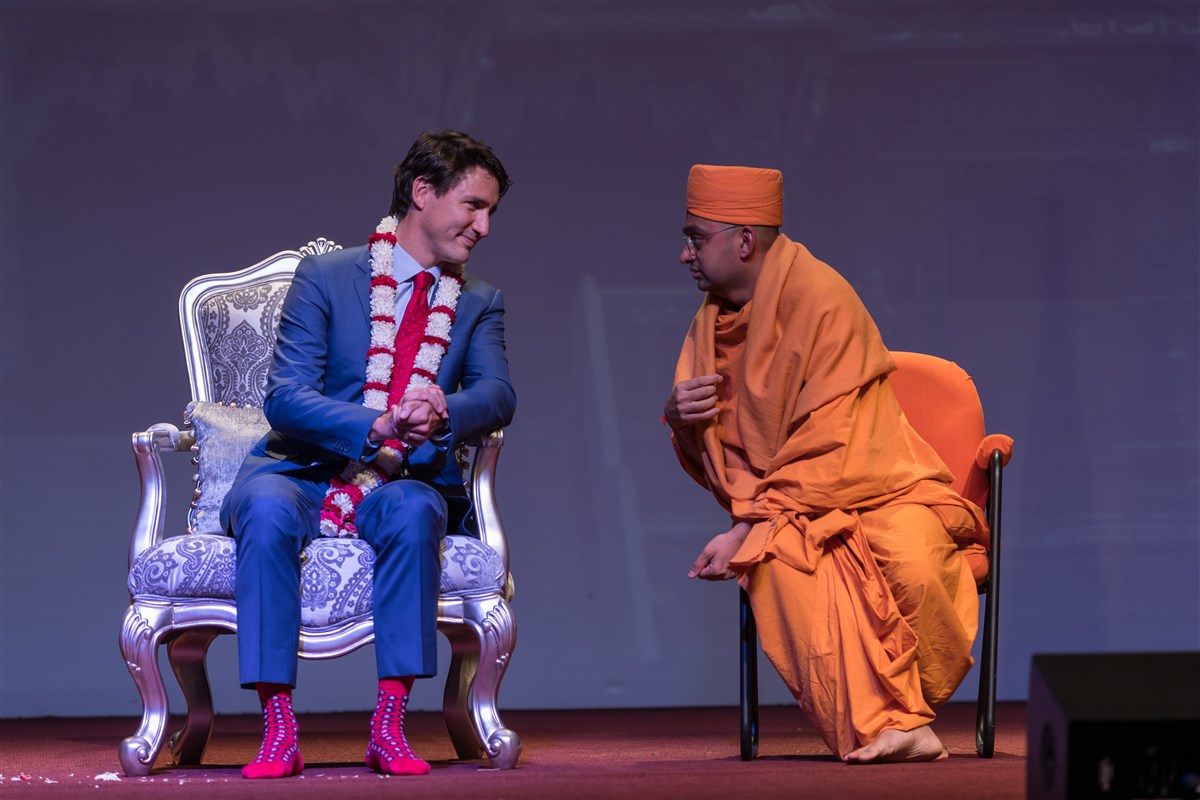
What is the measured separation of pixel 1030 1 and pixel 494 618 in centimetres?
301

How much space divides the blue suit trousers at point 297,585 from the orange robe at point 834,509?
661 mm

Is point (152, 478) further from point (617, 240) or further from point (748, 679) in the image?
point (617, 240)

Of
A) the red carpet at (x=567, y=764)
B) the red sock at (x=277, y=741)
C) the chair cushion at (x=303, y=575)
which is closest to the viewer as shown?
the red carpet at (x=567, y=764)

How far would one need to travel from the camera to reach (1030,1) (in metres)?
4.98

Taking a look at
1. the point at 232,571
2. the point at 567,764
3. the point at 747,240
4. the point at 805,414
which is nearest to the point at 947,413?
the point at 805,414

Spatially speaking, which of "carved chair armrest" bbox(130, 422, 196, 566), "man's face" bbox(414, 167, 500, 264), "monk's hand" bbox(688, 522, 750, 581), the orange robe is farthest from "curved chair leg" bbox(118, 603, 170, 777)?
the orange robe

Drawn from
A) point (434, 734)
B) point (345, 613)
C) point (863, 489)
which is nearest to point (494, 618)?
point (345, 613)

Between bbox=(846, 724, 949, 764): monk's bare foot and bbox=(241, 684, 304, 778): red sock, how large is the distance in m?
1.07

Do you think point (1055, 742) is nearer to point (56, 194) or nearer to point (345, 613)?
point (345, 613)

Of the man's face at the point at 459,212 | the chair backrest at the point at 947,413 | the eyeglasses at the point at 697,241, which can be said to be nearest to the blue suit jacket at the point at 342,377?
the man's face at the point at 459,212

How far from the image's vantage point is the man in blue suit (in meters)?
2.94

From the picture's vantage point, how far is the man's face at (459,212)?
11.0ft

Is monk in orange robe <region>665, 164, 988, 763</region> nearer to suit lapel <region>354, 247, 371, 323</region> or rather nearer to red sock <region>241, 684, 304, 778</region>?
suit lapel <region>354, 247, 371, 323</region>

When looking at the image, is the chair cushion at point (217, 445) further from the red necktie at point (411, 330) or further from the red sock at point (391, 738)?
the red sock at point (391, 738)
